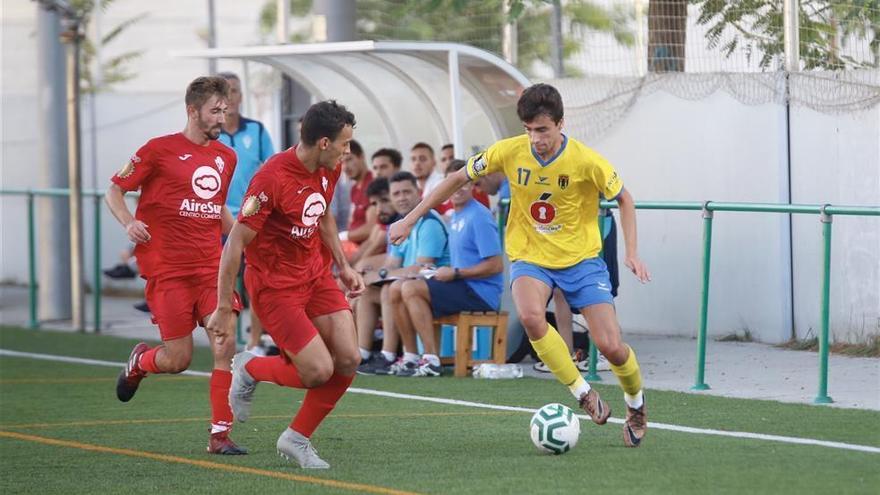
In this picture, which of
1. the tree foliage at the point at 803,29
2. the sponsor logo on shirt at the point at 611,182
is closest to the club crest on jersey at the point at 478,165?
the sponsor logo on shirt at the point at 611,182

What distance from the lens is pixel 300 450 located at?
27.4 feet

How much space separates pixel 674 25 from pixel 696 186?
4.86 ft

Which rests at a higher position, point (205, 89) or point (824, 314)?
point (205, 89)

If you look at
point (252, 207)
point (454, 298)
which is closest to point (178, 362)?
point (252, 207)

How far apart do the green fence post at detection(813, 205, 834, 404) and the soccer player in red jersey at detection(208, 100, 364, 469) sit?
3431 millimetres

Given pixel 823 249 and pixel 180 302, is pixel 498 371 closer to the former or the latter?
pixel 823 249

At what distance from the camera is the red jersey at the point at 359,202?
49.8 feet

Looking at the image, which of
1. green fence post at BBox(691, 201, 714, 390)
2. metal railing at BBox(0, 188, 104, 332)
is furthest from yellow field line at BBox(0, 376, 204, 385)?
green fence post at BBox(691, 201, 714, 390)

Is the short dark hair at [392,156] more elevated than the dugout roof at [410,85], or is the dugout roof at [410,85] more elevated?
the dugout roof at [410,85]

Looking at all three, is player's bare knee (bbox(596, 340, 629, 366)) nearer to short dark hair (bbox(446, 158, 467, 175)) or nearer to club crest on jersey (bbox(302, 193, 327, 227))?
club crest on jersey (bbox(302, 193, 327, 227))

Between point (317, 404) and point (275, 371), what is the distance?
515 millimetres

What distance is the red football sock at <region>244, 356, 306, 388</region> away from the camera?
866cm

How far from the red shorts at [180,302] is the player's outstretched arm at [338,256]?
1.01m

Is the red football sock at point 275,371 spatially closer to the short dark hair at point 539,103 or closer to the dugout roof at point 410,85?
the short dark hair at point 539,103
